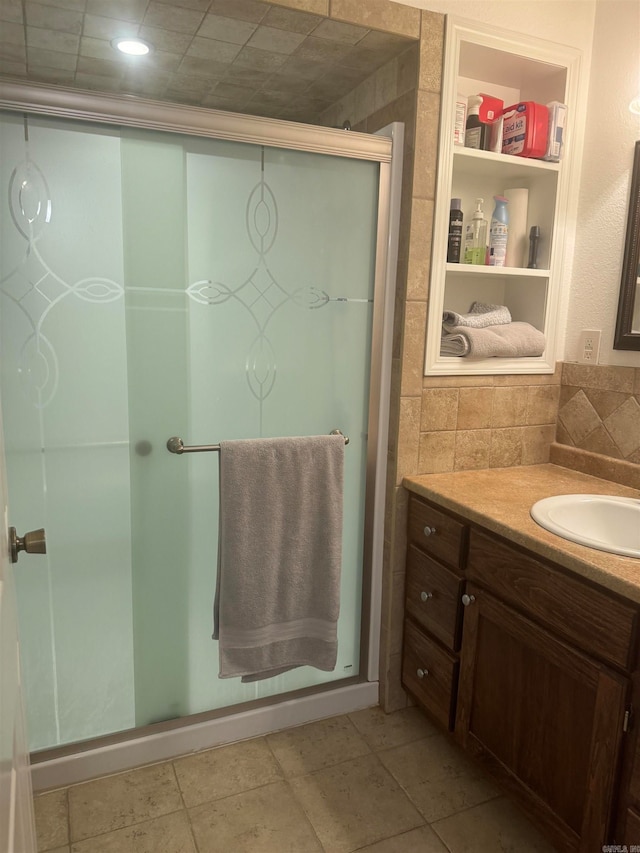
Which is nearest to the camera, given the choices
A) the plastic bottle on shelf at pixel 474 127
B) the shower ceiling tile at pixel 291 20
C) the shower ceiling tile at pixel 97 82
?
the shower ceiling tile at pixel 291 20

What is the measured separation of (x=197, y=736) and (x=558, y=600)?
1.19 m

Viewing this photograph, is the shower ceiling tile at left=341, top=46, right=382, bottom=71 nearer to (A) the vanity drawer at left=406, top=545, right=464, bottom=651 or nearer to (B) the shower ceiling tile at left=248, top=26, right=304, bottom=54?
(B) the shower ceiling tile at left=248, top=26, right=304, bottom=54

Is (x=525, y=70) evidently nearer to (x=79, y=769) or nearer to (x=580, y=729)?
(x=580, y=729)

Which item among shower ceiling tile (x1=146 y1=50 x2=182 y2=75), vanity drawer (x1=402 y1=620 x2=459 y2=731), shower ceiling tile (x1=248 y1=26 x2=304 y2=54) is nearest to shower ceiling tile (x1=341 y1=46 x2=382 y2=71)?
shower ceiling tile (x1=248 y1=26 x2=304 y2=54)

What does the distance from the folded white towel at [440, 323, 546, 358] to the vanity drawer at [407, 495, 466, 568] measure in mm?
499

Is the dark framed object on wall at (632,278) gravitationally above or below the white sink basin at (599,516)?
above

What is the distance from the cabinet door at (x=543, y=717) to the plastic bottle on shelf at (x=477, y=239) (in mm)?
1044

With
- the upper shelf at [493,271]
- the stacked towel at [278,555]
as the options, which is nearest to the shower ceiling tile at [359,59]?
the upper shelf at [493,271]

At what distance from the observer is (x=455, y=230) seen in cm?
191

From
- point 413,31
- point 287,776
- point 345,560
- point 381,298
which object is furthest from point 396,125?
point 287,776

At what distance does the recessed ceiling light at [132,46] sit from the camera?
5.81ft

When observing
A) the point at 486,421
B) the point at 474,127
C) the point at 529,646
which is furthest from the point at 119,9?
the point at 529,646

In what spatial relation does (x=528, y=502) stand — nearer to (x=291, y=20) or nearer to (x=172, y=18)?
(x=291, y=20)

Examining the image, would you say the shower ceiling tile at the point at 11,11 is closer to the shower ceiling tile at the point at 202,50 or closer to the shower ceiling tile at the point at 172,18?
the shower ceiling tile at the point at 202,50
